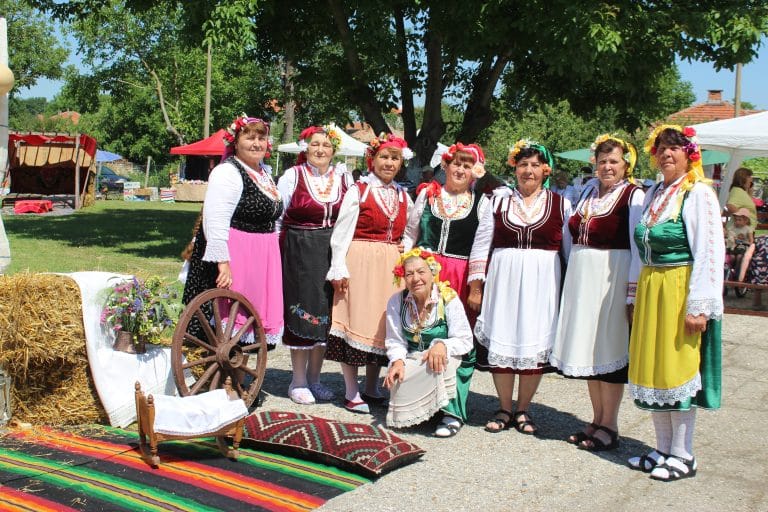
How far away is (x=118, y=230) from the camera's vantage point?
60.2ft

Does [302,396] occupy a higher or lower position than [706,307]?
lower

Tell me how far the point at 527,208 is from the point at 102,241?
12.3 meters

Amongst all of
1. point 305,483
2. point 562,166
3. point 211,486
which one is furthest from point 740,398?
point 562,166

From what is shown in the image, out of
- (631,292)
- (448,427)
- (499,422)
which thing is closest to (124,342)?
(448,427)

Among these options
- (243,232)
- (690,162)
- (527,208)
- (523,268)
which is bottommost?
(523,268)

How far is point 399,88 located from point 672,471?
11159 millimetres

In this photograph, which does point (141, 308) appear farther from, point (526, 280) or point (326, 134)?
point (526, 280)

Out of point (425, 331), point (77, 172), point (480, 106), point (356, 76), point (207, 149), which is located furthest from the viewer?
point (207, 149)

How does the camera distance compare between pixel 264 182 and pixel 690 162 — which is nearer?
pixel 690 162

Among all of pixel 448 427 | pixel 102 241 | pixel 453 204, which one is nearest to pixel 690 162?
pixel 453 204

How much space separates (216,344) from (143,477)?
106cm

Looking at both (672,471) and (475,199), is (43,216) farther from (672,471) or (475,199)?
(672,471)

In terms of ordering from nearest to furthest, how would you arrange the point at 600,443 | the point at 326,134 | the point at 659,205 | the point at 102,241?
1. the point at 659,205
2. the point at 600,443
3. the point at 326,134
4. the point at 102,241

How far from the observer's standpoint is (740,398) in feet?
20.5
